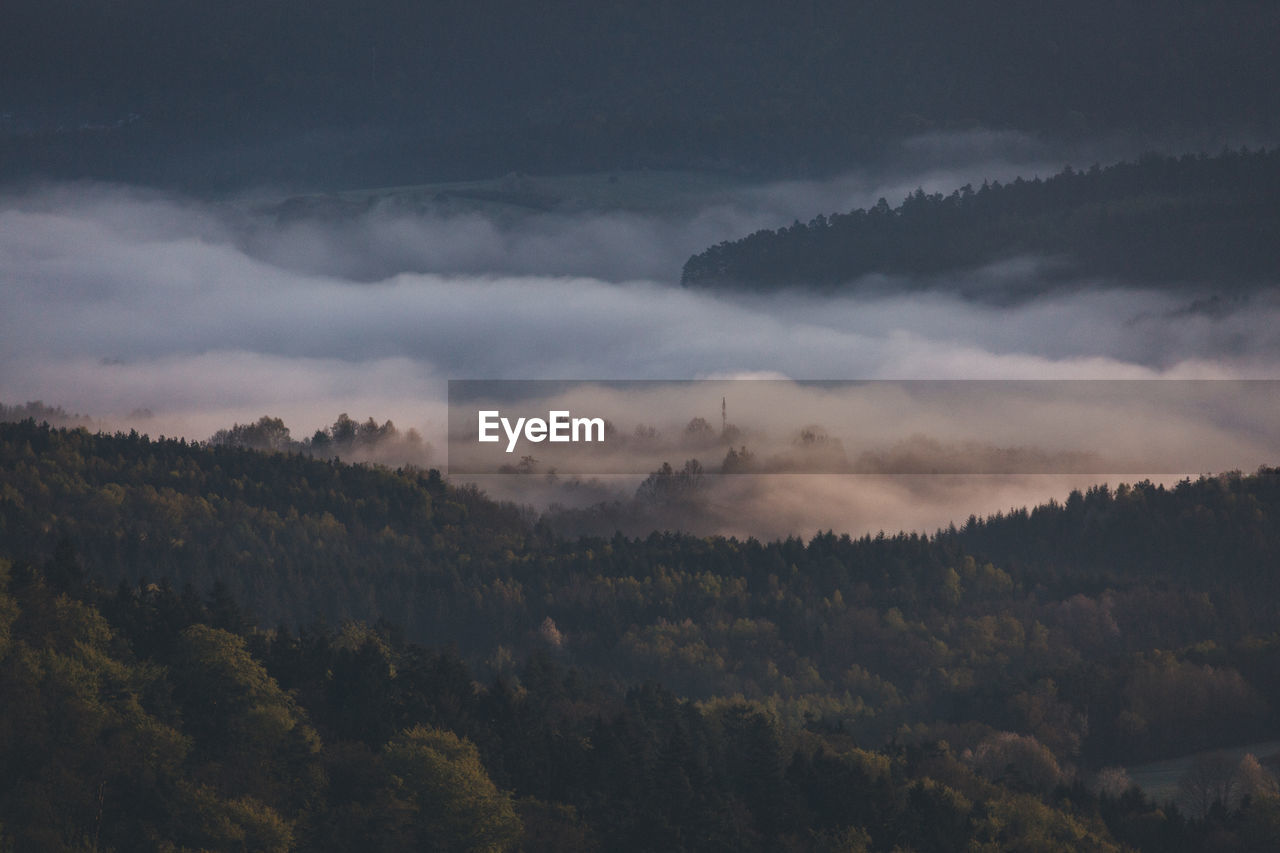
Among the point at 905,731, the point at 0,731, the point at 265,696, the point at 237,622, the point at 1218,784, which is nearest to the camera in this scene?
the point at 0,731

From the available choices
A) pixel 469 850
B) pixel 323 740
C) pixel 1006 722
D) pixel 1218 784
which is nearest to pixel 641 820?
pixel 469 850

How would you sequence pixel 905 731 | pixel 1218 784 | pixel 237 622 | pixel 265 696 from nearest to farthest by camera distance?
pixel 265 696 → pixel 237 622 → pixel 1218 784 → pixel 905 731

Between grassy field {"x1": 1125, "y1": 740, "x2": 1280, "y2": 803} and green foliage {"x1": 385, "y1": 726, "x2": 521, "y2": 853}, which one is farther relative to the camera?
grassy field {"x1": 1125, "y1": 740, "x2": 1280, "y2": 803}

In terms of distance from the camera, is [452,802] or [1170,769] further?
[1170,769]

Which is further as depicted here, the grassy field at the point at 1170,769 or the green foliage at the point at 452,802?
the grassy field at the point at 1170,769

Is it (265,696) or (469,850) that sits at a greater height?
(265,696)

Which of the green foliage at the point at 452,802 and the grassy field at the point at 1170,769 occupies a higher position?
the green foliage at the point at 452,802

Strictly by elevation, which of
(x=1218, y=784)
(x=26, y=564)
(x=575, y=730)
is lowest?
(x=1218, y=784)

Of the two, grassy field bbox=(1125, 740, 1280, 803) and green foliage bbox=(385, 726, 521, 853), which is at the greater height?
green foliage bbox=(385, 726, 521, 853)

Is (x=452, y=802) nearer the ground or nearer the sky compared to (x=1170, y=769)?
nearer the sky

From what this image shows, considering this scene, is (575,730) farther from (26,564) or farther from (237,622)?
(26,564)

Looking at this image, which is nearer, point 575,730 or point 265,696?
point 265,696
